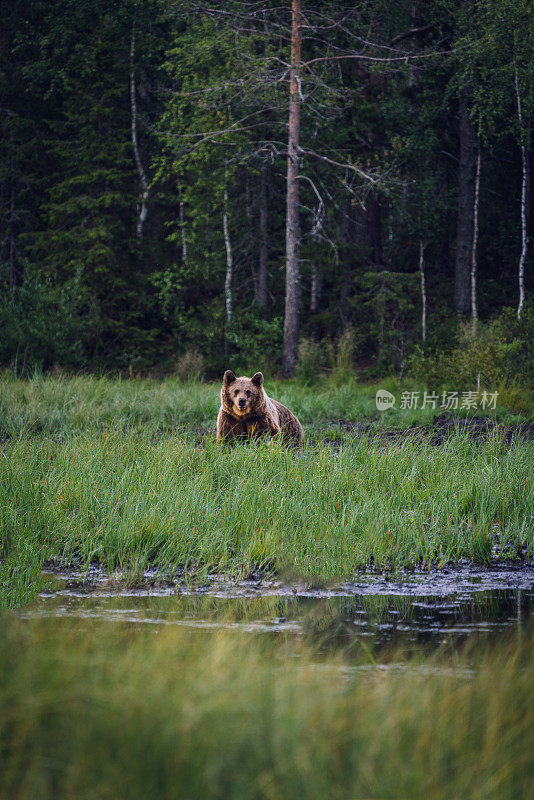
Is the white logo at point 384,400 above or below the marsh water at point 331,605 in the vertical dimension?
above

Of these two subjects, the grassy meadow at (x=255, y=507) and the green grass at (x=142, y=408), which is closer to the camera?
the grassy meadow at (x=255, y=507)

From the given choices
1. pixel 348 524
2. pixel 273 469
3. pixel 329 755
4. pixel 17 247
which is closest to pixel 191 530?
pixel 348 524

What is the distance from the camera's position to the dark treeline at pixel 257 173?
21.2m

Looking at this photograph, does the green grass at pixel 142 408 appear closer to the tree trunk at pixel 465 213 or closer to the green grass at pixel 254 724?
the green grass at pixel 254 724

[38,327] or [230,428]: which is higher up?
[38,327]

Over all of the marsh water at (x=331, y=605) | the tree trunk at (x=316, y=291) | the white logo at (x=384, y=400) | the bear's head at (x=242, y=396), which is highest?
the tree trunk at (x=316, y=291)

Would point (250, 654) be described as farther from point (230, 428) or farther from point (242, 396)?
point (230, 428)

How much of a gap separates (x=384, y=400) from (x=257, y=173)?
1025 centimetres

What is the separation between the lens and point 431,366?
53.9 ft

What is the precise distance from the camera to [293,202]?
20859mm

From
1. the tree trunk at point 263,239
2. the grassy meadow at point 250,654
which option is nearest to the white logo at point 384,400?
the grassy meadow at point 250,654

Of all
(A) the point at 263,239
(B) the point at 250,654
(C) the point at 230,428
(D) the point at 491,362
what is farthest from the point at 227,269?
(B) the point at 250,654

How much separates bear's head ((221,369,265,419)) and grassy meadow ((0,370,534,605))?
0.41 meters

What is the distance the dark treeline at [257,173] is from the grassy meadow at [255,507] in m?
11.9
